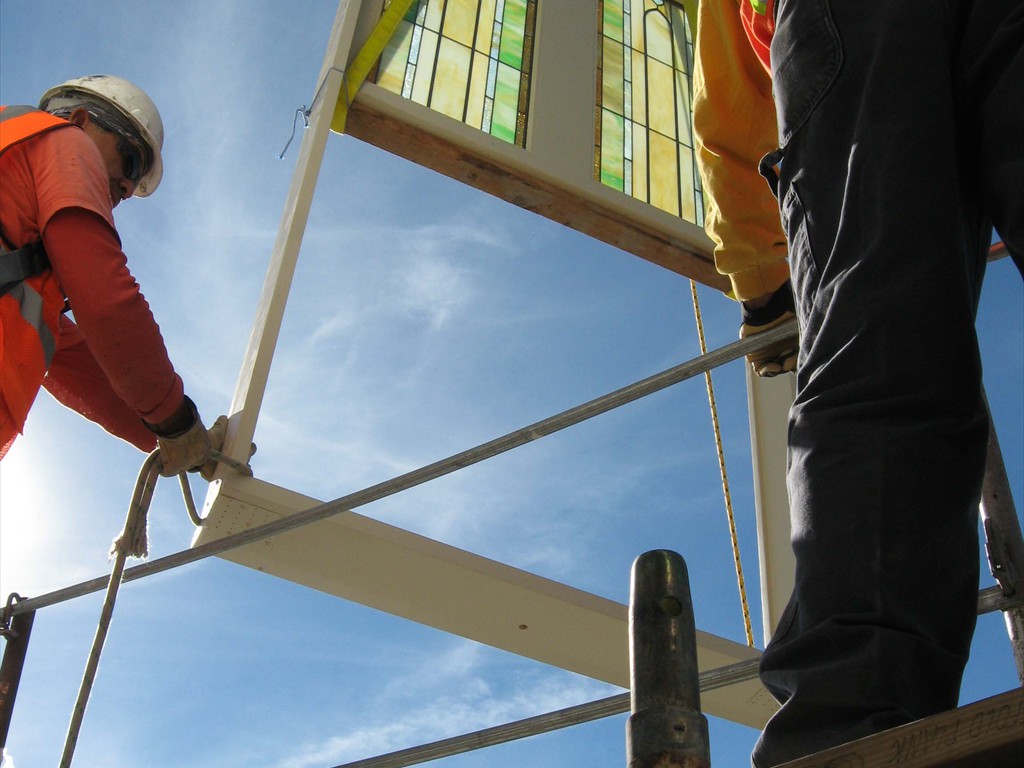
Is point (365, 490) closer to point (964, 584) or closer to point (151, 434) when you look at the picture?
point (151, 434)

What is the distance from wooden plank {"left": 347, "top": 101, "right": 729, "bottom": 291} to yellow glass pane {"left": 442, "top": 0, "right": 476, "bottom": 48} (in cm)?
76

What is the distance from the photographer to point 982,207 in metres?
1.29

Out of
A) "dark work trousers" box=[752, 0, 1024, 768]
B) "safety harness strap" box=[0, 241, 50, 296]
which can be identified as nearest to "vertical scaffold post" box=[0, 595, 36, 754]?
"safety harness strap" box=[0, 241, 50, 296]

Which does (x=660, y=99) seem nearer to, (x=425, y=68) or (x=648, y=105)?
(x=648, y=105)

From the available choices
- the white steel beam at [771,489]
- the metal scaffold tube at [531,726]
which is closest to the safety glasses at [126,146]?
the metal scaffold tube at [531,726]

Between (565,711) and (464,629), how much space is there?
181 centimetres

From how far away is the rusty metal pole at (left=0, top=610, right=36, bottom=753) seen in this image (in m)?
2.97

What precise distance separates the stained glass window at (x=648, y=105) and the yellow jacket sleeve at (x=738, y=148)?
2.11 m

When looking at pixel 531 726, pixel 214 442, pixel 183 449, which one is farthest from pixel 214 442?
pixel 531 726

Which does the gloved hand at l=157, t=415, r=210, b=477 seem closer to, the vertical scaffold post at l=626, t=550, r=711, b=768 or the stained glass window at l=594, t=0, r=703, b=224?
the stained glass window at l=594, t=0, r=703, b=224

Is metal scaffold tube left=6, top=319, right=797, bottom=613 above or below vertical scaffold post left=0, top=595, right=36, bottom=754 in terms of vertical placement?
above

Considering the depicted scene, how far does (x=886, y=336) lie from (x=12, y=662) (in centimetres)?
286

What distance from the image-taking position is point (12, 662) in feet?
A: 10.2

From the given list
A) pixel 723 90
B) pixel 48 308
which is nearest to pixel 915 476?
pixel 723 90
